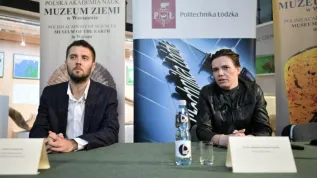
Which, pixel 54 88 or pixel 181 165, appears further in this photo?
pixel 54 88

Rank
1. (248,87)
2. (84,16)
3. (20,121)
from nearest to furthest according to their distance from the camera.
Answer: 1. (248,87)
2. (84,16)
3. (20,121)

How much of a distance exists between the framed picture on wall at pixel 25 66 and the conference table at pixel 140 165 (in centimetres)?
567

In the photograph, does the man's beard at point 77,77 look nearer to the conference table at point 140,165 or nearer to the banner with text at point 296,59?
the conference table at point 140,165

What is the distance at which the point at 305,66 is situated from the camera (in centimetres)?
317

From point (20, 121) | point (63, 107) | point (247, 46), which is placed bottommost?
point (20, 121)

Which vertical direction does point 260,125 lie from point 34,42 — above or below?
below

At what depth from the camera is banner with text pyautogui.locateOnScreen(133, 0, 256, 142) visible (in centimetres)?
305

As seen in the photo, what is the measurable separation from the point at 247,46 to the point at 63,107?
1.84 metres

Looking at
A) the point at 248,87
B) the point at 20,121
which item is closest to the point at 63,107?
the point at 248,87

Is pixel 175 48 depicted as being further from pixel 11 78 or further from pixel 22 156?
pixel 11 78

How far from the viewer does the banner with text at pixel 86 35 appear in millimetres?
2988

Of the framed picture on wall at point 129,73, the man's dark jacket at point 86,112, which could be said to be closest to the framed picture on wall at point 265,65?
the framed picture on wall at point 129,73

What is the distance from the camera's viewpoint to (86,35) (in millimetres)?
3043

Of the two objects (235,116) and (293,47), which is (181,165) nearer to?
(235,116)
